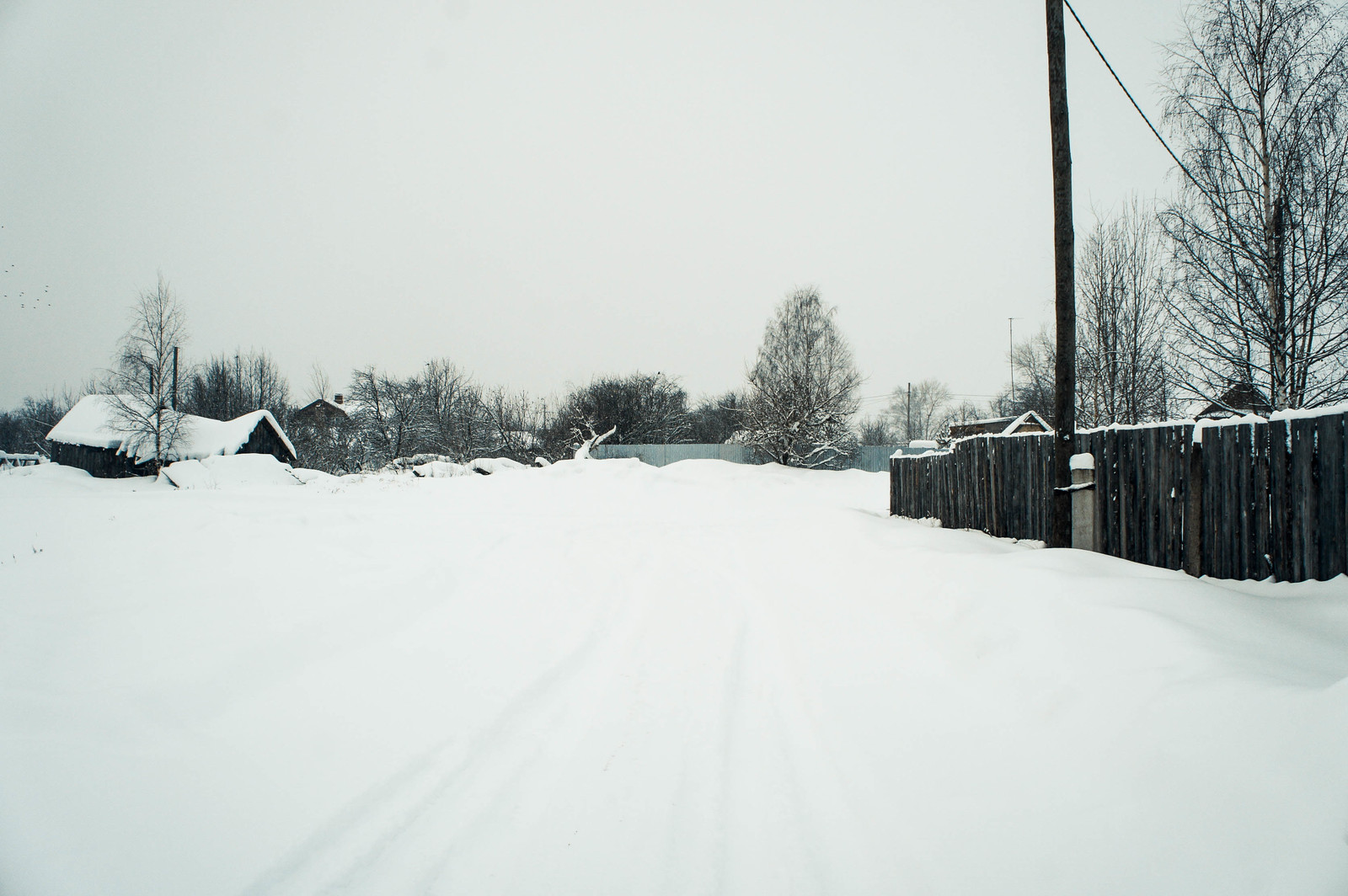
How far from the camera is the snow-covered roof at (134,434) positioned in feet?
87.9

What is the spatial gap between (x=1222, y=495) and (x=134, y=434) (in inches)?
1480

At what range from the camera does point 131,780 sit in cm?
253

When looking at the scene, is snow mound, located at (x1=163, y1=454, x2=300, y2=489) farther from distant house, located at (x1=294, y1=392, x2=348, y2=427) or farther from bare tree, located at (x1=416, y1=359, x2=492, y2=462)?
distant house, located at (x1=294, y1=392, x2=348, y2=427)

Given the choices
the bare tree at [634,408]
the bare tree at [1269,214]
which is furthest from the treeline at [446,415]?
the bare tree at [1269,214]

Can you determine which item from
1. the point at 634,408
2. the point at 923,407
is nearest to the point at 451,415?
Result: the point at 634,408

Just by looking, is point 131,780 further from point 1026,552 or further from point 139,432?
point 139,432

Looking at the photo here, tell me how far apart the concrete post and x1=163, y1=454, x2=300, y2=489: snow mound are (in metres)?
22.0

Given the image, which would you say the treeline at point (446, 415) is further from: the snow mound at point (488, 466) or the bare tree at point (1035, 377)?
the bare tree at point (1035, 377)

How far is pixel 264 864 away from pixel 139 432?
1349 inches

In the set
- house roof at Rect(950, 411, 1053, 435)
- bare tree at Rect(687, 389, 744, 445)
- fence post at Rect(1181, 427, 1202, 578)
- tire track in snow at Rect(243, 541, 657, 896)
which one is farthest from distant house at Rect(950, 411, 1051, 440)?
tire track in snow at Rect(243, 541, 657, 896)

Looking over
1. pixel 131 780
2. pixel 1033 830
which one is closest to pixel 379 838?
pixel 131 780

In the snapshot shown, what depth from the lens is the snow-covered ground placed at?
2.16 metres

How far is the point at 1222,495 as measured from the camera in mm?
4648

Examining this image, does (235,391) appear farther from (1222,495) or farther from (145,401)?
(1222,495)
